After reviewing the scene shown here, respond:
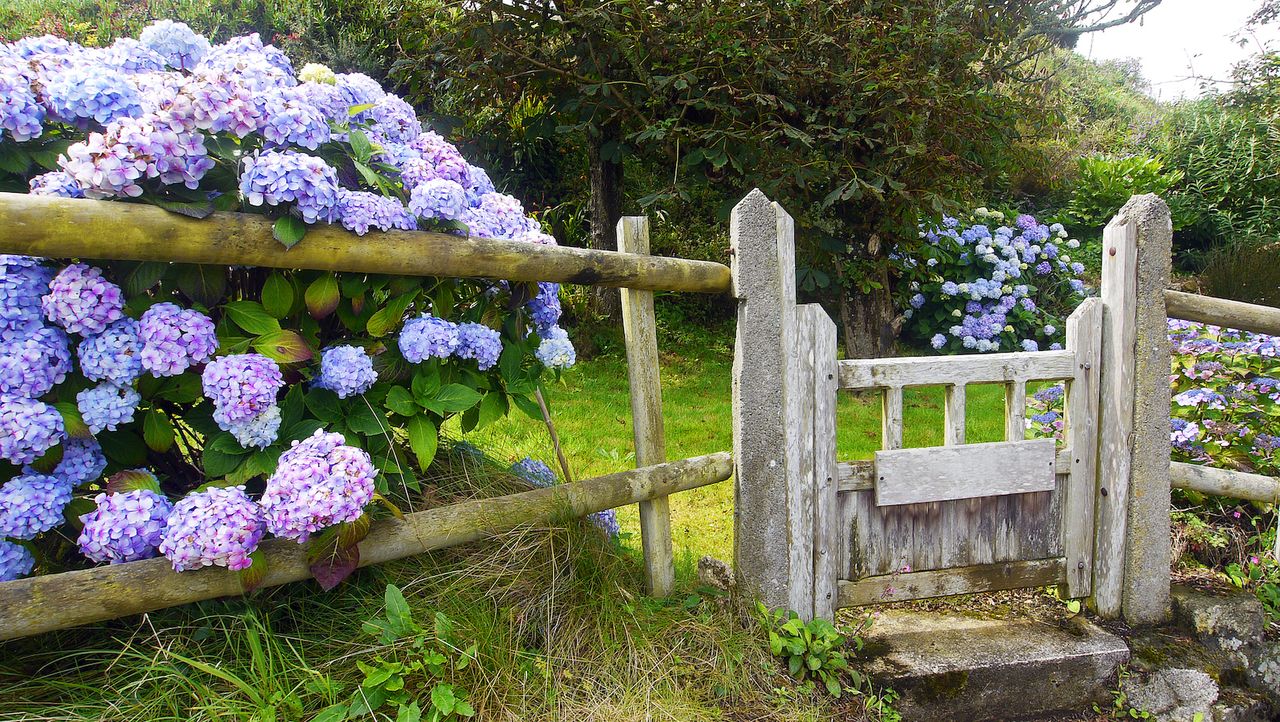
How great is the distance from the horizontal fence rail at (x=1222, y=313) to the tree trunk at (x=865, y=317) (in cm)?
344

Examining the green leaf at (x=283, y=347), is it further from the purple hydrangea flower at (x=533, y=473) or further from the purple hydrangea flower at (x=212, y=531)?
the purple hydrangea flower at (x=533, y=473)

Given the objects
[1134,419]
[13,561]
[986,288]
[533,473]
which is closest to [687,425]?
[533,473]

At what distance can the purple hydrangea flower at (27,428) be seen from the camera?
1.73m

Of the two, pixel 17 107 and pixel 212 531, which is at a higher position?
pixel 17 107

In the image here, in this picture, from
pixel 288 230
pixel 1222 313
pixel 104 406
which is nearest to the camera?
pixel 104 406

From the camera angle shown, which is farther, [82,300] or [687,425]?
[687,425]

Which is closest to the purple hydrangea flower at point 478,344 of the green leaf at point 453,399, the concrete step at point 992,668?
the green leaf at point 453,399

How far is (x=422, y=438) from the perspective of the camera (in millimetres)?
2234


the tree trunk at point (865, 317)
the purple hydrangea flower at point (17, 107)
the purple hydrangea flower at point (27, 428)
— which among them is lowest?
A: the tree trunk at point (865, 317)

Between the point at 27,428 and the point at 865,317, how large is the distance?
6.13m

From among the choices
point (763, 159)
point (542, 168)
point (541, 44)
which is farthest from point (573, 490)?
point (542, 168)

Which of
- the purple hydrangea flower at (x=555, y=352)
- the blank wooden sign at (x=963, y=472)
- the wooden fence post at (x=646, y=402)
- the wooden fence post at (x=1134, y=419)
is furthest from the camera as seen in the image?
the wooden fence post at (x=1134, y=419)

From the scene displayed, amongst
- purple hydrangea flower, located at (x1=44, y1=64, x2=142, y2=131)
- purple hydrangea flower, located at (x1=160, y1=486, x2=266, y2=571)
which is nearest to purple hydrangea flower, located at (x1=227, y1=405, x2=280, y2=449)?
purple hydrangea flower, located at (x1=160, y1=486, x2=266, y2=571)

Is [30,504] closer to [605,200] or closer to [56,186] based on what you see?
[56,186]
